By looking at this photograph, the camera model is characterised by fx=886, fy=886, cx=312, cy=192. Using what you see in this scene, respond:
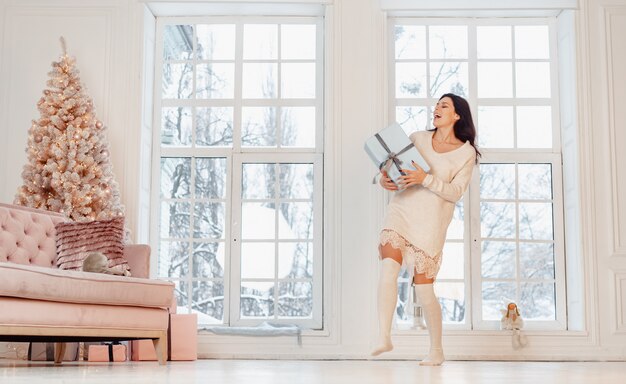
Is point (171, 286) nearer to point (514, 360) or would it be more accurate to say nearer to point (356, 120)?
point (356, 120)

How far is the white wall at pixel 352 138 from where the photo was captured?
6.42 metres

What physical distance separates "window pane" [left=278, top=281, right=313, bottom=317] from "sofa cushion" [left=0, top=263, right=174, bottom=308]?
1.79 m

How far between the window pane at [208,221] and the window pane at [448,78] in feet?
6.30

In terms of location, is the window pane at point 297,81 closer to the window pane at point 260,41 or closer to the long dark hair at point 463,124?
the window pane at point 260,41

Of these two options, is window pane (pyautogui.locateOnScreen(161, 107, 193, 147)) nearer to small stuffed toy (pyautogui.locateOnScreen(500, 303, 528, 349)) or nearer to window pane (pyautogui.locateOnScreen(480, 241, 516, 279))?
window pane (pyautogui.locateOnScreen(480, 241, 516, 279))

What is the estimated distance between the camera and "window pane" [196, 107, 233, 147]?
6.93 m

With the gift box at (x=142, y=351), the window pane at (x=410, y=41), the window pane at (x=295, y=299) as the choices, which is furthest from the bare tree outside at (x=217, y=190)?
the window pane at (x=410, y=41)

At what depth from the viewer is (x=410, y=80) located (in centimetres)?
694

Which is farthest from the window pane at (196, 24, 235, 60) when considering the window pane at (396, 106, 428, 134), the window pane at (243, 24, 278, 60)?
the window pane at (396, 106, 428, 134)

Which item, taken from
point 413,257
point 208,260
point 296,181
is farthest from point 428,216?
point 208,260

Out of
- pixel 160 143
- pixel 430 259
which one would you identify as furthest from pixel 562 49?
pixel 160 143

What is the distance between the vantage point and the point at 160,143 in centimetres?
694

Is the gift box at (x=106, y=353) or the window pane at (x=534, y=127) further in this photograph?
the window pane at (x=534, y=127)

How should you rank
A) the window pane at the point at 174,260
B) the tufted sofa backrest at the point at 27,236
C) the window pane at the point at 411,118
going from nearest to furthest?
the tufted sofa backrest at the point at 27,236
the window pane at the point at 174,260
the window pane at the point at 411,118
